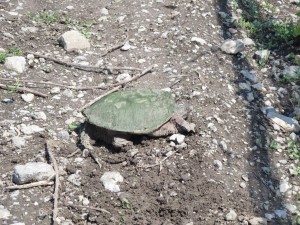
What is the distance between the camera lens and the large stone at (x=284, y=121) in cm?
410

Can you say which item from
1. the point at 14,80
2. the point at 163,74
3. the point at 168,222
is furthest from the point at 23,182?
the point at 163,74

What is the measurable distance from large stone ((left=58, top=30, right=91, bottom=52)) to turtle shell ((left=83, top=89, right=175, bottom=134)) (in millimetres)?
1291

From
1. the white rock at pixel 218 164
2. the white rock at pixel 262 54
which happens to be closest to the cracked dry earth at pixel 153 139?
the white rock at pixel 218 164

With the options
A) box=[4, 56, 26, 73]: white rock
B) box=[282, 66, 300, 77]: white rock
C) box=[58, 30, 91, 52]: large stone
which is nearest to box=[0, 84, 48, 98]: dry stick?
box=[4, 56, 26, 73]: white rock

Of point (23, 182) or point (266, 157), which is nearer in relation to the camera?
point (23, 182)

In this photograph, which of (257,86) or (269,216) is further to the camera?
(257,86)

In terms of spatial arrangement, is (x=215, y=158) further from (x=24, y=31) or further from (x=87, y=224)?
(x=24, y=31)

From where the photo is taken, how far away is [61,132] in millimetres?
3934

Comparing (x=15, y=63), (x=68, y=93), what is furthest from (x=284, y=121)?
(x=15, y=63)

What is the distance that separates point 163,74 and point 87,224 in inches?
72.8

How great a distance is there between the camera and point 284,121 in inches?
163

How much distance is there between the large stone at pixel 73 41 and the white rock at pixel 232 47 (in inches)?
53.2

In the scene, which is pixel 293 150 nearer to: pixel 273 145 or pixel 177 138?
pixel 273 145

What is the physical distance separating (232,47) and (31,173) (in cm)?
244
